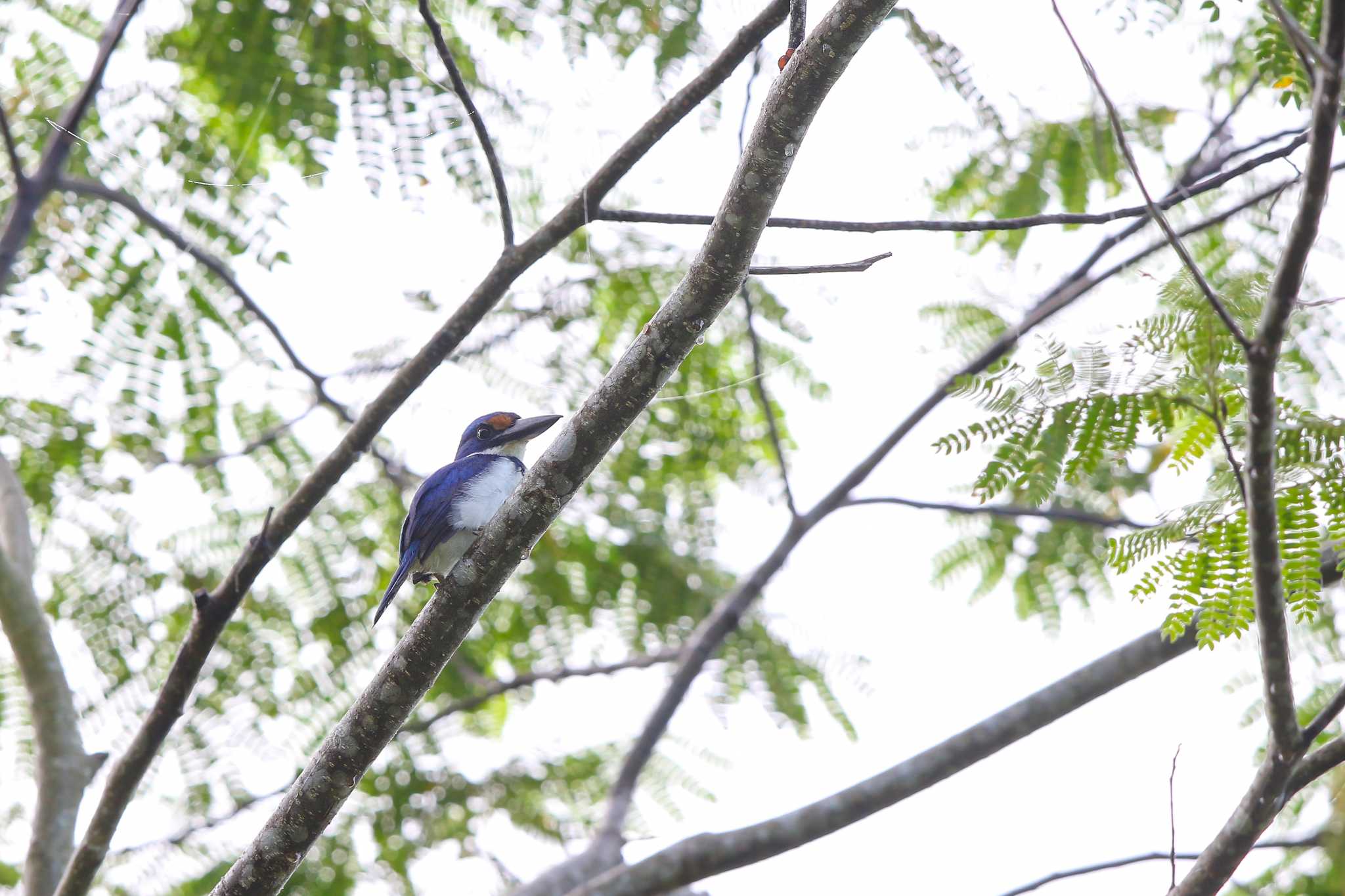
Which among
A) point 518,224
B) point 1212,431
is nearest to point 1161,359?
point 1212,431

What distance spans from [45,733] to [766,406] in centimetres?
346

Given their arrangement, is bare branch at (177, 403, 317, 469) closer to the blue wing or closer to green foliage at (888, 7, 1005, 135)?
the blue wing

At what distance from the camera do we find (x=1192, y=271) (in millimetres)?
2496

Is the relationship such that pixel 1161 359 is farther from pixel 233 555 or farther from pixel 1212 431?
pixel 233 555

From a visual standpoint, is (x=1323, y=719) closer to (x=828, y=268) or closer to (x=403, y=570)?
(x=828, y=268)

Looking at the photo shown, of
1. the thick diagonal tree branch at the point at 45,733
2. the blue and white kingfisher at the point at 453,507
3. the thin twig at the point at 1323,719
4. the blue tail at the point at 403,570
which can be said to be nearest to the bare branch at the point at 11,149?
the thick diagonal tree branch at the point at 45,733

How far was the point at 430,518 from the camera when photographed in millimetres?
4871

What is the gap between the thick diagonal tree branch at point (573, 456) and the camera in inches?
118

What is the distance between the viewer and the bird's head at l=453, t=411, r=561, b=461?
5.40 meters

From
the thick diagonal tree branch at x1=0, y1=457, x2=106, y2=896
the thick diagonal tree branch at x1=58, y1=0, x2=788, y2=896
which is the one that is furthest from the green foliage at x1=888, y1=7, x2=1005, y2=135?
the thick diagonal tree branch at x1=0, y1=457, x2=106, y2=896

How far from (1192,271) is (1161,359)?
121cm

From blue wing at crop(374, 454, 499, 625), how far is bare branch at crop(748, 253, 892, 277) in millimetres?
1932

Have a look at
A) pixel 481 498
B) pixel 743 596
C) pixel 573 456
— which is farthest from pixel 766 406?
pixel 573 456

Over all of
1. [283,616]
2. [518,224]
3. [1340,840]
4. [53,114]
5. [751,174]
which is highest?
[53,114]
